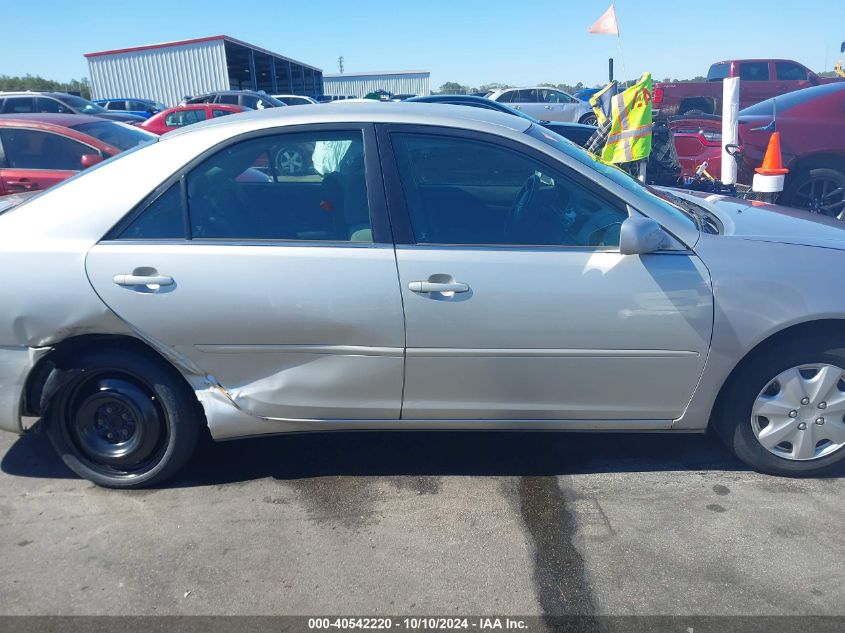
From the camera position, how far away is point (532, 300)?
2902mm

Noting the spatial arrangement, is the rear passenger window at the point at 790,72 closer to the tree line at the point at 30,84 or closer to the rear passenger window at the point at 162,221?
the rear passenger window at the point at 162,221

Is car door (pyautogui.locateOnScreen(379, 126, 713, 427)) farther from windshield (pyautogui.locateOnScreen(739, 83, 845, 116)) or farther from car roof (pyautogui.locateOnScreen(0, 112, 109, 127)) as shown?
car roof (pyautogui.locateOnScreen(0, 112, 109, 127))

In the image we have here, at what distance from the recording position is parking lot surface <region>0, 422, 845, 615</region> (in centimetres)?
259

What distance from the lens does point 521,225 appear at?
305 centimetres

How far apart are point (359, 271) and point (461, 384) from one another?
0.66 metres

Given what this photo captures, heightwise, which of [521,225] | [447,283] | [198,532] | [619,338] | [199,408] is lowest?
[198,532]

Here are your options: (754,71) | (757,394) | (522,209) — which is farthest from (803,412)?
(754,71)

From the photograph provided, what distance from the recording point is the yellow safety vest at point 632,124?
20.5 ft

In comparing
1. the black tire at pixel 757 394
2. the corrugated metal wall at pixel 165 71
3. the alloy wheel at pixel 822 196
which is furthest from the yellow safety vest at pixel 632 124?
the corrugated metal wall at pixel 165 71

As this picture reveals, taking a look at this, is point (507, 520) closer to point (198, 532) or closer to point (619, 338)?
point (619, 338)

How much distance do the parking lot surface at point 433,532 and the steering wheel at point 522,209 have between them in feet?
3.89

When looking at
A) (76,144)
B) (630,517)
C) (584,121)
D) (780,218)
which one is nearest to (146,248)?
(630,517)

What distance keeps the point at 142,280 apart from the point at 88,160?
468 cm

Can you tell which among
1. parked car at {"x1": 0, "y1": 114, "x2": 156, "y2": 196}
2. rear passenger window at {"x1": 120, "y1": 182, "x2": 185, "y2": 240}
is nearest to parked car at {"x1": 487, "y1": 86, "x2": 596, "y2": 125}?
parked car at {"x1": 0, "y1": 114, "x2": 156, "y2": 196}
